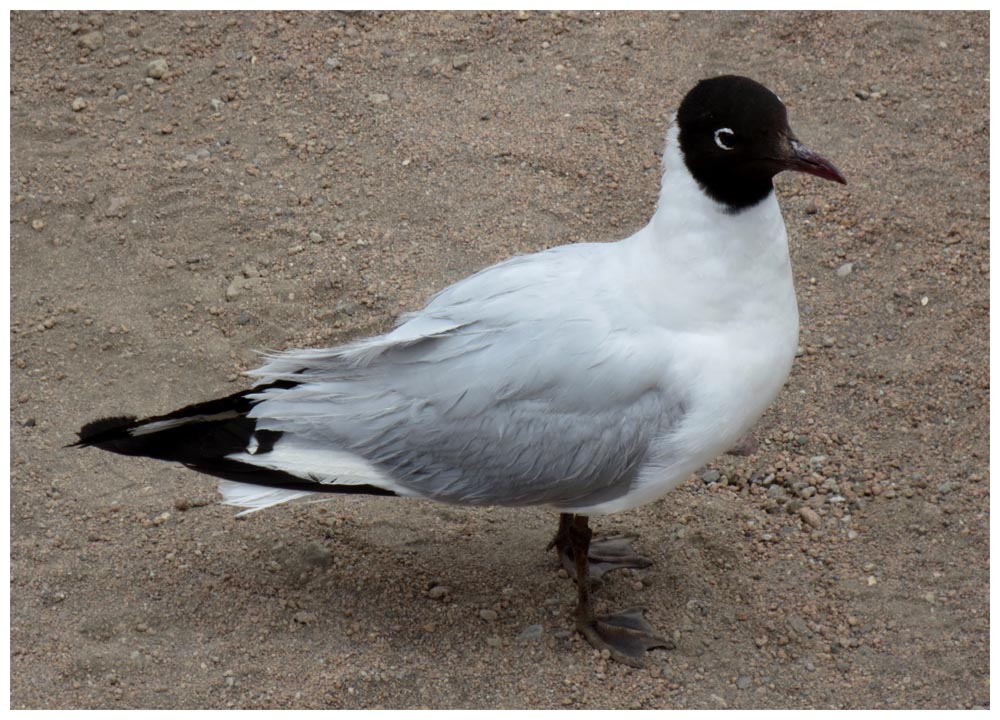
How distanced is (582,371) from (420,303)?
6.23 feet

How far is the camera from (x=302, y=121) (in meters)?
6.54

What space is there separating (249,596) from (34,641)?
71 centimetres

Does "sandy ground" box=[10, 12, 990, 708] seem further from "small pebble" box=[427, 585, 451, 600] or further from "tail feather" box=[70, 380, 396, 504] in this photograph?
"tail feather" box=[70, 380, 396, 504]

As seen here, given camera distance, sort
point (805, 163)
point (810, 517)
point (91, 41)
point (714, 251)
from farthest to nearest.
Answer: point (91, 41)
point (810, 517)
point (714, 251)
point (805, 163)

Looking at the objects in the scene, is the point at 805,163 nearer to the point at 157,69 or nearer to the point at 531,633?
the point at 531,633

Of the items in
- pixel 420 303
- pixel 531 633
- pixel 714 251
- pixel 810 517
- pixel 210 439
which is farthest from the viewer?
pixel 420 303

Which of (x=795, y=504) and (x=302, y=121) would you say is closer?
(x=795, y=504)

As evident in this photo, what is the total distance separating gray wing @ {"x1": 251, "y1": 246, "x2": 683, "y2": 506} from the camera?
379cm

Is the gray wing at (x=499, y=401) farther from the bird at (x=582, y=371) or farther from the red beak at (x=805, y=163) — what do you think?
the red beak at (x=805, y=163)

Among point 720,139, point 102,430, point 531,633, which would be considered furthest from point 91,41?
point 720,139

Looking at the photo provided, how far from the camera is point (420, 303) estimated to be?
18.2 ft

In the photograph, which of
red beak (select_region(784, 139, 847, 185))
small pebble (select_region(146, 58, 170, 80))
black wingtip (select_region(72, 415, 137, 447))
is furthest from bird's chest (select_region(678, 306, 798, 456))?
small pebble (select_region(146, 58, 170, 80))

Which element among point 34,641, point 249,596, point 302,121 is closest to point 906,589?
point 249,596

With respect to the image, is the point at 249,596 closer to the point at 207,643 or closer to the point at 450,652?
the point at 207,643
